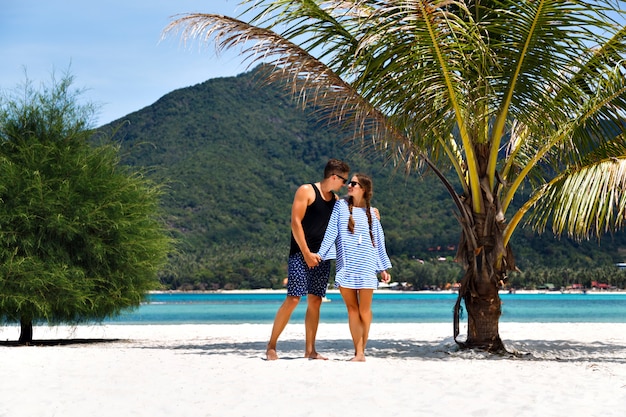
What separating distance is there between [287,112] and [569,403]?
323ft

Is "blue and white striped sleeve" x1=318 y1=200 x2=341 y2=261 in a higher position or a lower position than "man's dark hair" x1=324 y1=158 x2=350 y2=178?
lower

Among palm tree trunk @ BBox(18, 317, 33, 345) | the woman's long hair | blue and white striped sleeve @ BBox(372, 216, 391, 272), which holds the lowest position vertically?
palm tree trunk @ BBox(18, 317, 33, 345)

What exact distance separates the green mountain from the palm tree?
50327mm

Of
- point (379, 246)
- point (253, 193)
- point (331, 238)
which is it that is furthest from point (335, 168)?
point (253, 193)

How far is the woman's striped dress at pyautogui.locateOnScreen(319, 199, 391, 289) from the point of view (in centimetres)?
833

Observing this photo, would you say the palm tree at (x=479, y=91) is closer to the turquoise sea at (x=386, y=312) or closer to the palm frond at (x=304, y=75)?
the palm frond at (x=304, y=75)

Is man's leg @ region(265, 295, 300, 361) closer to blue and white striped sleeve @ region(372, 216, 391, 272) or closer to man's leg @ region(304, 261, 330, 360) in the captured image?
man's leg @ region(304, 261, 330, 360)

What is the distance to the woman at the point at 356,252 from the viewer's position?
834 cm

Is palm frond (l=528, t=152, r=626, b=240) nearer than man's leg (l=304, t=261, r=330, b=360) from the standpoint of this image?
No

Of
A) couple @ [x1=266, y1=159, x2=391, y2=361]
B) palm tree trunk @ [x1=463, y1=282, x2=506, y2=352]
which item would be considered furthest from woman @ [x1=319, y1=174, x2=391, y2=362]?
palm tree trunk @ [x1=463, y1=282, x2=506, y2=352]

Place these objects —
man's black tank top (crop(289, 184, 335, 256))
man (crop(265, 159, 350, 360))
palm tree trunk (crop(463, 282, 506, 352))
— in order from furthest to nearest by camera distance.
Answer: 1. palm tree trunk (crop(463, 282, 506, 352))
2. man's black tank top (crop(289, 184, 335, 256))
3. man (crop(265, 159, 350, 360))

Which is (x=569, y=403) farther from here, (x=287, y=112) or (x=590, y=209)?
(x=287, y=112)

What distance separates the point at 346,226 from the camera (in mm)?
8383

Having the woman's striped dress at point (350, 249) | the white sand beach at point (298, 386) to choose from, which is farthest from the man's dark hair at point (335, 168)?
the white sand beach at point (298, 386)
